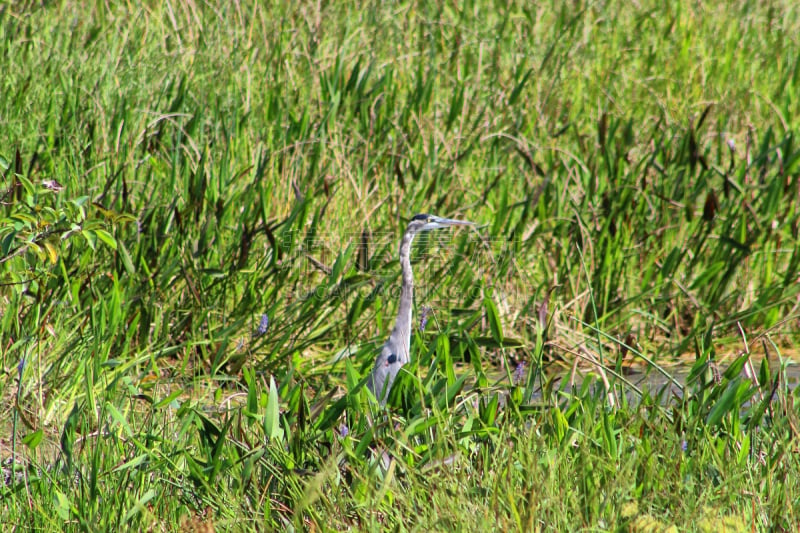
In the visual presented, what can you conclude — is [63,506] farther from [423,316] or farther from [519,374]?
[519,374]

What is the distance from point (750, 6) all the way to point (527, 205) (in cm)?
357

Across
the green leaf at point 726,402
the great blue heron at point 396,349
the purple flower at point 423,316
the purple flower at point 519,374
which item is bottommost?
the purple flower at point 519,374

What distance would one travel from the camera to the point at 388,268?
4.37 meters

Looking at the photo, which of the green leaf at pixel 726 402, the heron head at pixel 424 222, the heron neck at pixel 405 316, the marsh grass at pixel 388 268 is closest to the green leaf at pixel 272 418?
the marsh grass at pixel 388 268

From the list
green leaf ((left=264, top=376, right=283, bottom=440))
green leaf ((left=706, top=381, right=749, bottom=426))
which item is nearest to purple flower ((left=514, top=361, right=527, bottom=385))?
green leaf ((left=706, top=381, right=749, bottom=426))

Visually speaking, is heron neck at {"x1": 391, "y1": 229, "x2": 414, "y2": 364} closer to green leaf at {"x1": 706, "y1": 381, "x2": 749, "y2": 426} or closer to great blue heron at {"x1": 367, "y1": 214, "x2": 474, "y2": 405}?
great blue heron at {"x1": 367, "y1": 214, "x2": 474, "y2": 405}

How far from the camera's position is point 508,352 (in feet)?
14.2

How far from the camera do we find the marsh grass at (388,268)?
98.4 inches

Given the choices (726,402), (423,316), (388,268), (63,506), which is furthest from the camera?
(388,268)

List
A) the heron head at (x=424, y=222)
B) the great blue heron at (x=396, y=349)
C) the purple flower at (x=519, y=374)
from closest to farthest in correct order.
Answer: the great blue heron at (x=396, y=349), the purple flower at (x=519, y=374), the heron head at (x=424, y=222)

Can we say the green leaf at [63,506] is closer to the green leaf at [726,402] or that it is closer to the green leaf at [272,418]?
the green leaf at [272,418]

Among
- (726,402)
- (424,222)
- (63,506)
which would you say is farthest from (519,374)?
(63,506)

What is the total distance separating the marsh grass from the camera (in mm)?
2500

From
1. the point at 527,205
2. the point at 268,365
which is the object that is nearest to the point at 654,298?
the point at 527,205
